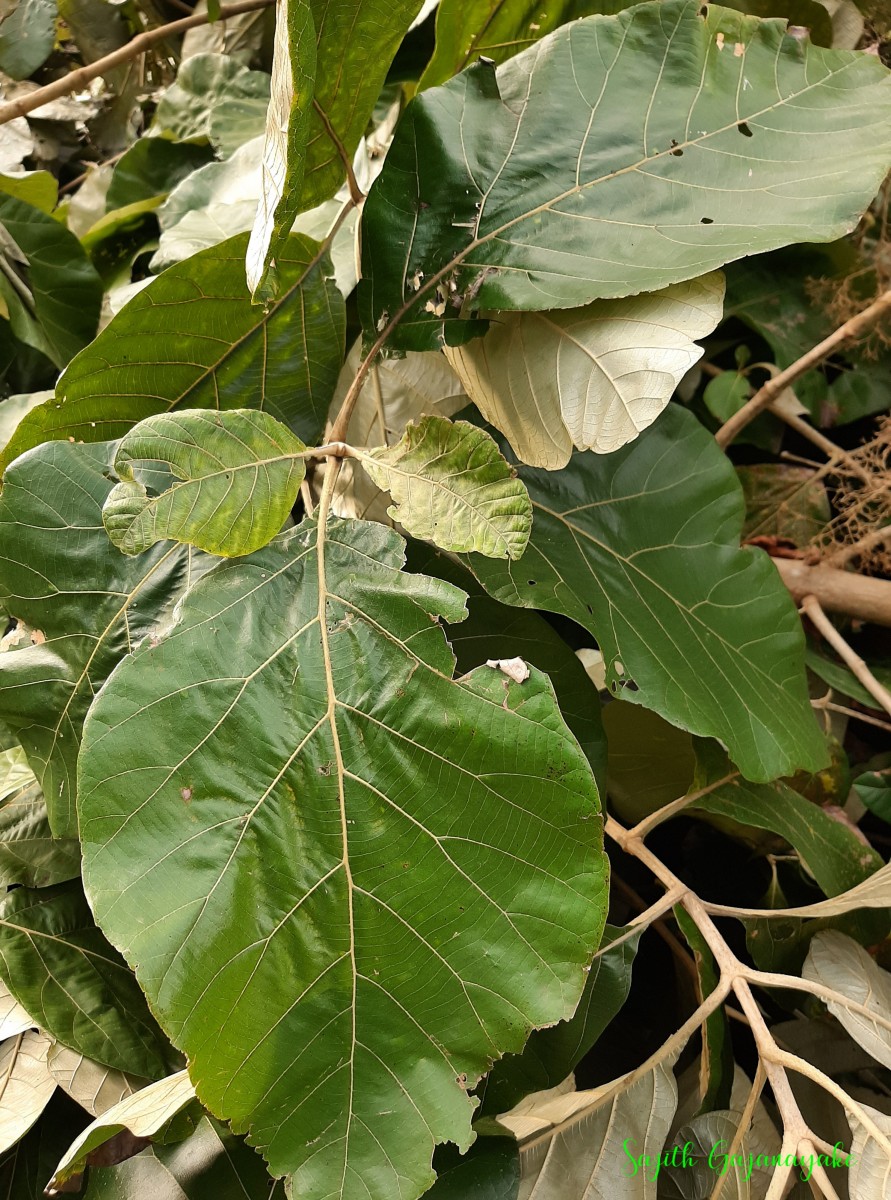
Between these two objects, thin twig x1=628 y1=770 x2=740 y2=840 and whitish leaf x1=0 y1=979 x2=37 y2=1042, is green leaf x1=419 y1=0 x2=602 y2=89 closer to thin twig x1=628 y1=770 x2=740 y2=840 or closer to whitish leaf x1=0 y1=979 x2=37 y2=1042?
thin twig x1=628 y1=770 x2=740 y2=840

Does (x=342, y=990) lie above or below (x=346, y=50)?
below

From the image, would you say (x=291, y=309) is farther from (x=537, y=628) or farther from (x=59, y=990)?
(x=59, y=990)

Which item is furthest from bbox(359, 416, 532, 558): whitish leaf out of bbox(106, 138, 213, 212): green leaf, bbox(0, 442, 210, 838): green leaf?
bbox(106, 138, 213, 212): green leaf

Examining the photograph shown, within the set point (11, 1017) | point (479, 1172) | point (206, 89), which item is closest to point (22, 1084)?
point (11, 1017)

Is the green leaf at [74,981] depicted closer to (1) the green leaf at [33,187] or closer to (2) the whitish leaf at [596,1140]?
(2) the whitish leaf at [596,1140]

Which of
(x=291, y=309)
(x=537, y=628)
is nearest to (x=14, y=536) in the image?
(x=291, y=309)

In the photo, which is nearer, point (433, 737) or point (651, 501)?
point (433, 737)
